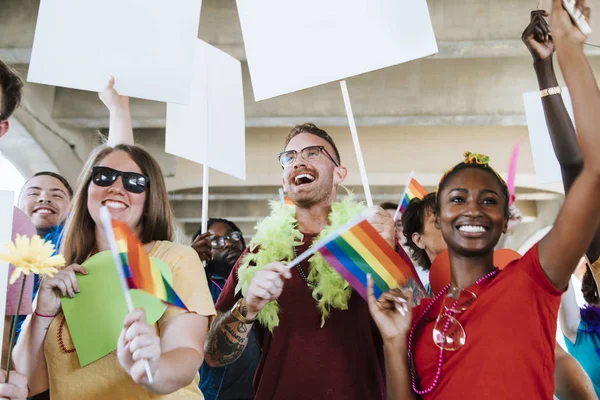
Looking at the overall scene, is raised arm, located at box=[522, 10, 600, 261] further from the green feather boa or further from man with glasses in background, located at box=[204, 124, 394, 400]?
the green feather boa

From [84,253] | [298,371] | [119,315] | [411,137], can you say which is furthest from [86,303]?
[411,137]

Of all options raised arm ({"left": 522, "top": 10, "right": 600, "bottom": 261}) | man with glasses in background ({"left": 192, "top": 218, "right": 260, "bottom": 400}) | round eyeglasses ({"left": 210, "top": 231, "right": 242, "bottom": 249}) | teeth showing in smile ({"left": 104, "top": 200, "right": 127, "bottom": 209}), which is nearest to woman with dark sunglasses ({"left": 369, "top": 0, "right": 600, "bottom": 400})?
raised arm ({"left": 522, "top": 10, "right": 600, "bottom": 261})

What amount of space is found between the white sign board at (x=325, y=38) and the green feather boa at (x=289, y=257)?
499 millimetres

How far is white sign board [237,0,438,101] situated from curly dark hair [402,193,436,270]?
3.20ft

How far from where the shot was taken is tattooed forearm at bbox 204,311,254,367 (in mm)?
2283

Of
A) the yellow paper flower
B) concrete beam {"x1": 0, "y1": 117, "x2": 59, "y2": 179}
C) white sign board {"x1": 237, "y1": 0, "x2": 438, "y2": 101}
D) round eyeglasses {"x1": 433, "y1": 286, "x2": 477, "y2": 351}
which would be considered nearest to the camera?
the yellow paper flower

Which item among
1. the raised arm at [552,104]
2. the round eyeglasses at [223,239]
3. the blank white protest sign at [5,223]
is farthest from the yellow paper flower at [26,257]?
the round eyeglasses at [223,239]

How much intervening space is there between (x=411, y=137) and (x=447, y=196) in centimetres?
821

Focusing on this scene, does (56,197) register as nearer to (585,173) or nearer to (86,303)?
(86,303)

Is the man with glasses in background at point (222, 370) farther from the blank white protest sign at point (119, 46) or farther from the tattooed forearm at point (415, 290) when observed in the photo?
the tattooed forearm at point (415, 290)

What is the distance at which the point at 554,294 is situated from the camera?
6.03ft

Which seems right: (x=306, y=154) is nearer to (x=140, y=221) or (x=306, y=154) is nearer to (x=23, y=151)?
(x=140, y=221)

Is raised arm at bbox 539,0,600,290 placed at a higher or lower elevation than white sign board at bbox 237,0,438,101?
lower

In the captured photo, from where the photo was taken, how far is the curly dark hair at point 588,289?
2.75 metres
